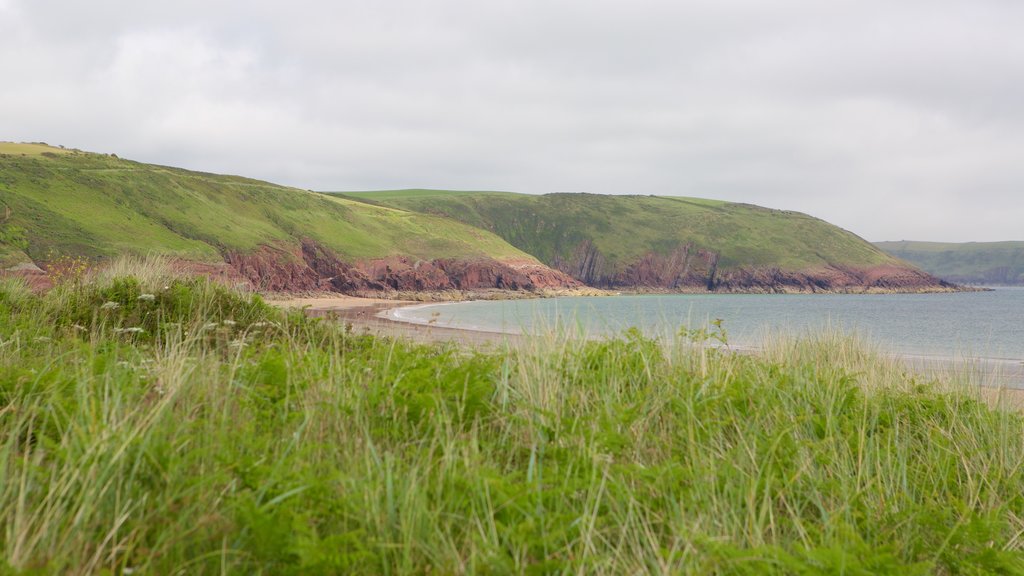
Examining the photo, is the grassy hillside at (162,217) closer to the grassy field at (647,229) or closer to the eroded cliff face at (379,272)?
the eroded cliff face at (379,272)

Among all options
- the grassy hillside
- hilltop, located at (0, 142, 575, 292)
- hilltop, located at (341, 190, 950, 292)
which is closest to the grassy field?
hilltop, located at (341, 190, 950, 292)

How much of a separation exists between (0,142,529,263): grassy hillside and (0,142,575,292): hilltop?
0.46ft

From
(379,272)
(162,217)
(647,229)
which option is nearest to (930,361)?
(162,217)

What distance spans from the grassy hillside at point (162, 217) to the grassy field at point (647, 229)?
5329cm

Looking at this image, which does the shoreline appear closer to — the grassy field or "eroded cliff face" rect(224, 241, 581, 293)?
"eroded cliff face" rect(224, 241, 581, 293)

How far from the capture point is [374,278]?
7675 centimetres

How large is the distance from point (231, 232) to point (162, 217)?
20.6ft

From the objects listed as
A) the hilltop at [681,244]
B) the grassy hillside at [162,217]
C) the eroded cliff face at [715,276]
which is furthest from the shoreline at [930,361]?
the eroded cliff face at [715,276]

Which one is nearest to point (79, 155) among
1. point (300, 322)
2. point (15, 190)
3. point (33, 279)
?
point (15, 190)

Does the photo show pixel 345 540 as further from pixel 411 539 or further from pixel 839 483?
pixel 839 483

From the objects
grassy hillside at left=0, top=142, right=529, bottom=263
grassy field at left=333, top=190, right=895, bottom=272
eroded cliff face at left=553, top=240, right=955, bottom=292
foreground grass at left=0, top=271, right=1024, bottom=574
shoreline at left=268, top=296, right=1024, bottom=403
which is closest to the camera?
foreground grass at left=0, top=271, right=1024, bottom=574

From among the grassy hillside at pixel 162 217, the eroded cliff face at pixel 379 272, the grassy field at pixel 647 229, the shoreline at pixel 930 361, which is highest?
the grassy field at pixel 647 229

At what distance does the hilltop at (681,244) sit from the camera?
136 m

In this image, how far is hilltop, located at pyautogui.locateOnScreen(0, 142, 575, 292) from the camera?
47.4m
